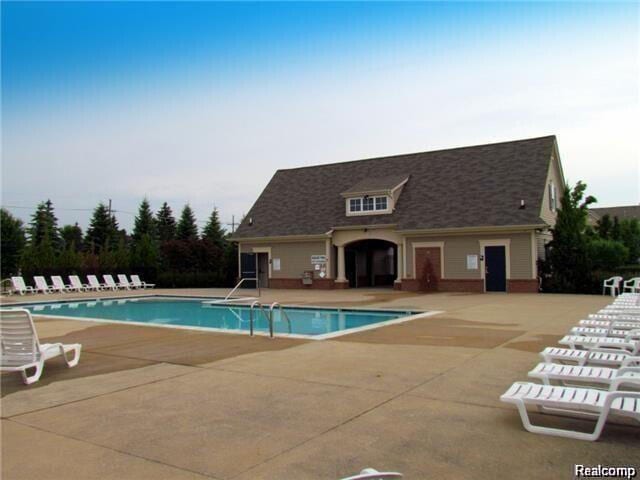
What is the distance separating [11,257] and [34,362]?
46.6 meters

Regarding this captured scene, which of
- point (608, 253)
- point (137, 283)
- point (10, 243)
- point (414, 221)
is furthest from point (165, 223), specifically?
point (608, 253)

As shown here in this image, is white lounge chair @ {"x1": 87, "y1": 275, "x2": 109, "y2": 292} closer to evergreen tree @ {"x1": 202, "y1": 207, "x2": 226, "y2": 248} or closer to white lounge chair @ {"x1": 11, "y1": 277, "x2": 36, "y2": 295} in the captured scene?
white lounge chair @ {"x1": 11, "y1": 277, "x2": 36, "y2": 295}

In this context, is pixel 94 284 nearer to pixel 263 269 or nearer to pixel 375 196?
pixel 263 269

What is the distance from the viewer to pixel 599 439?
431 cm

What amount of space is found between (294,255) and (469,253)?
32.1ft

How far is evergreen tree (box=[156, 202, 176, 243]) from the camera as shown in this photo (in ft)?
188

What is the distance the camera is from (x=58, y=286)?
1106 inches

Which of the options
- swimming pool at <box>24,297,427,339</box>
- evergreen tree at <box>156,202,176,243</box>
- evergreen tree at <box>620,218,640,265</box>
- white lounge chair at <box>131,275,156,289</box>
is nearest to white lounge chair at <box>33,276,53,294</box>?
white lounge chair at <box>131,275,156,289</box>

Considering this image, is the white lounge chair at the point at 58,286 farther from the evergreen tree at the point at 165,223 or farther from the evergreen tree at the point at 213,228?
the evergreen tree at the point at 165,223

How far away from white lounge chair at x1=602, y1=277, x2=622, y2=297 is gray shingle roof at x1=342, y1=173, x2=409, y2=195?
10586 millimetres

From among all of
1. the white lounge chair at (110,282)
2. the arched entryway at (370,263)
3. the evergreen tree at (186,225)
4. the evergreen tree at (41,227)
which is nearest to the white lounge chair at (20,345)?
the arched entryway at (370,263)

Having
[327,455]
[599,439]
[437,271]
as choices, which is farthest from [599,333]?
[437,271]

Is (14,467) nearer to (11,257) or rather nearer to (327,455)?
(327,455)

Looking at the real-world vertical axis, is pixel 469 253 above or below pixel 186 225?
below
